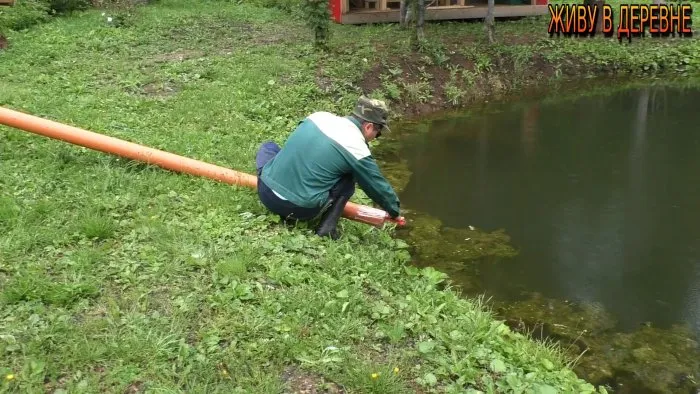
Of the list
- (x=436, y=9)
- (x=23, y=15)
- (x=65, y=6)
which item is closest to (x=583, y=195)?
(x=436, y=9)

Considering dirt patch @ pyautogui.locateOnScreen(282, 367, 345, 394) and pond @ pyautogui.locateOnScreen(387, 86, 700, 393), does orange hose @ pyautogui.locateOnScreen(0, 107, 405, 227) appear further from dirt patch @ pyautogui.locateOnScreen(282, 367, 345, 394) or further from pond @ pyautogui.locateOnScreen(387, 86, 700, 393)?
dirt patch @ pyautogui.locateOnScreen(282, 367, 345, 394)

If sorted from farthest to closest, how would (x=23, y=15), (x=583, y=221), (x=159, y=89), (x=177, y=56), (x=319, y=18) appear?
(x=23, y=15), (x=319, y=18), (x=177, y=56), (x=159, y=89), (x=583, y=221)

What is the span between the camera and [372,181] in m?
4.74

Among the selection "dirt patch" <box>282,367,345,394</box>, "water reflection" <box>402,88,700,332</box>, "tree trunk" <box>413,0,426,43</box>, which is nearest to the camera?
"dirt patch" <box>282,367,345,394</box>

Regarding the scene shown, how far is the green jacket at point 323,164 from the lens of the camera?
4.70 metres

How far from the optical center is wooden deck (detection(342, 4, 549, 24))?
15.4 metres

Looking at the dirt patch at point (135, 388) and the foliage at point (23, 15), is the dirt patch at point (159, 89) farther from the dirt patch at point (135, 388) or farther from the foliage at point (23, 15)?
the dirt patch at point (135, 388)

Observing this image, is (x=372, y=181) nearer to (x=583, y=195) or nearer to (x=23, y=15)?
(x=583, y=195)

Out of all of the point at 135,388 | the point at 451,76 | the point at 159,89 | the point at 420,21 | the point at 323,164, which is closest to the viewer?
the point at 135,388

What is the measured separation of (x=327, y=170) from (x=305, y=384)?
6.10ft

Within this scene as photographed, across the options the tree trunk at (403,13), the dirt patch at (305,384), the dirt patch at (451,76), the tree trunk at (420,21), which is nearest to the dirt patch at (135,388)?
the dirt patch at (305,384)

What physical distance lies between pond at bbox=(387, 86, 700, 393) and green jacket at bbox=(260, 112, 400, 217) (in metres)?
1.34

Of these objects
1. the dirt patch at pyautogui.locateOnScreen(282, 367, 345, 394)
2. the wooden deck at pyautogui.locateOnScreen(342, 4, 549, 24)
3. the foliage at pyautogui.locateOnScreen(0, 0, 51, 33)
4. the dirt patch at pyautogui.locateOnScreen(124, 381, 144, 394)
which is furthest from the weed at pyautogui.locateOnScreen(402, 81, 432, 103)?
the dirt patch at pyautogui.locateOnScreen(124, 381, 144, 394)

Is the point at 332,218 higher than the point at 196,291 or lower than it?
higher
